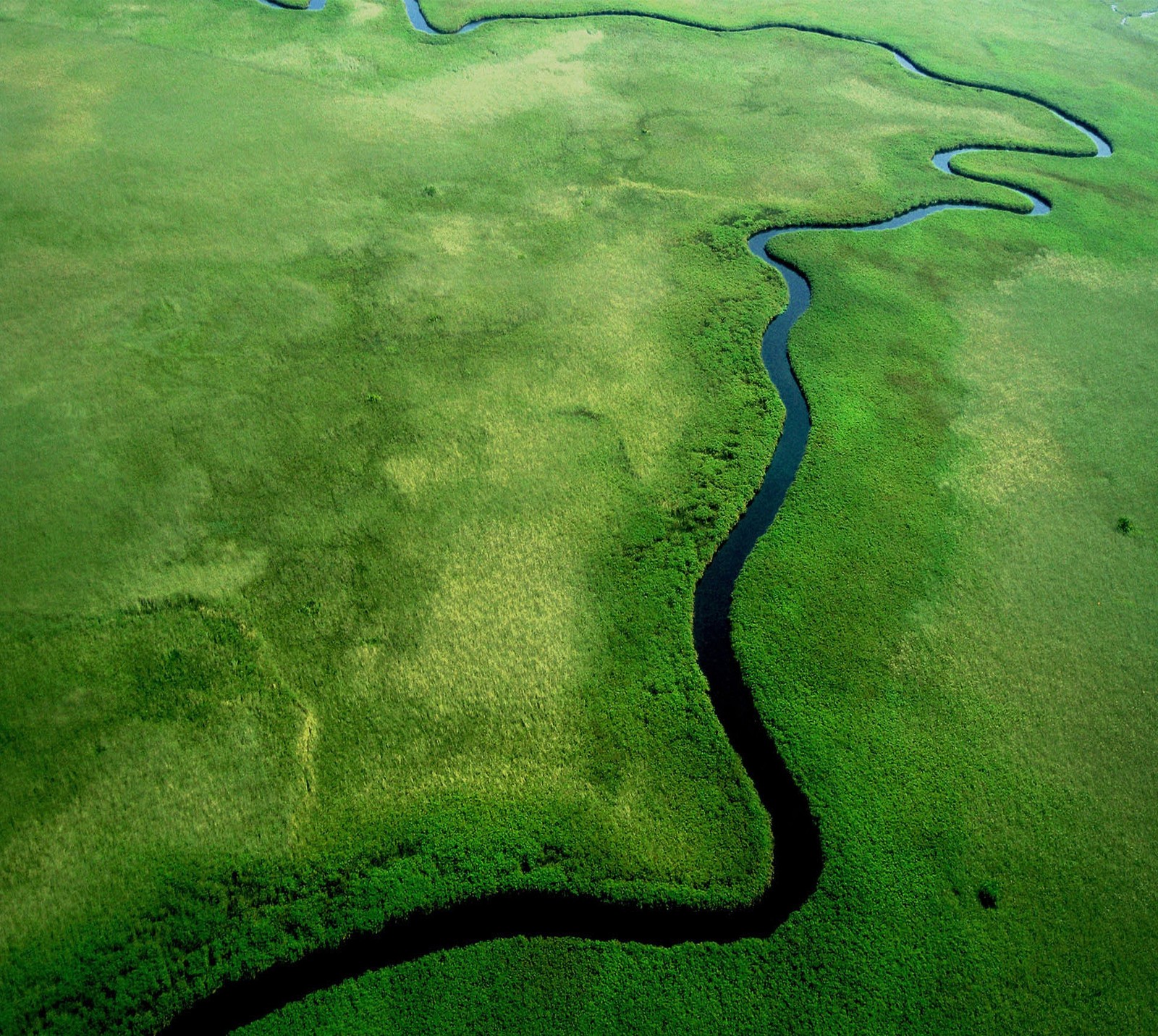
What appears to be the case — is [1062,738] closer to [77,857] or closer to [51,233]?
[77,857]

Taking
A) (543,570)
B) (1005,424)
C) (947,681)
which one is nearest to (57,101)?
(543,570)

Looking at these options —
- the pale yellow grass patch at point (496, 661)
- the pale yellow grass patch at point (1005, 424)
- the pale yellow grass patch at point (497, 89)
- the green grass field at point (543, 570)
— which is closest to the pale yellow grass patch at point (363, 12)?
the pale yellow grass patch at point (497, 89)

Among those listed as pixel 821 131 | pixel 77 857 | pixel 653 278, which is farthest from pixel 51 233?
pixel 821 131

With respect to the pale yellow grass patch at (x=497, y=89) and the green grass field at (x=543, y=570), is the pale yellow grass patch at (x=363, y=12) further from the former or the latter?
the green grass field at (x=543, y=570)

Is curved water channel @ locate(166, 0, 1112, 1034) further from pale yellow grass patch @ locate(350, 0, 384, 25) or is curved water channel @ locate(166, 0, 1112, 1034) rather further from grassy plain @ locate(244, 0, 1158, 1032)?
pale yellow grass patch @ locate(350, 0, 384, 25)

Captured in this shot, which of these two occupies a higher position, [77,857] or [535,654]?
[535,654]

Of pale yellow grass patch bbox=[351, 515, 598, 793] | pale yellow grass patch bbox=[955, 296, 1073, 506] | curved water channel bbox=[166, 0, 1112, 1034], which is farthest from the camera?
pale yellow grass patch bbox=[955, 296, 1073, 506]

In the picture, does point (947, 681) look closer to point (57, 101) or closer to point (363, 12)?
point (57, 101)

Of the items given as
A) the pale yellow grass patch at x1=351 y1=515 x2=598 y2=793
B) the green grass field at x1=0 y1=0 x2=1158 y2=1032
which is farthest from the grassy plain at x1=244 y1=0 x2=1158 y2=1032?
the pale yellow grass patch at x1=351 y1=515 x2=598 y2=793
